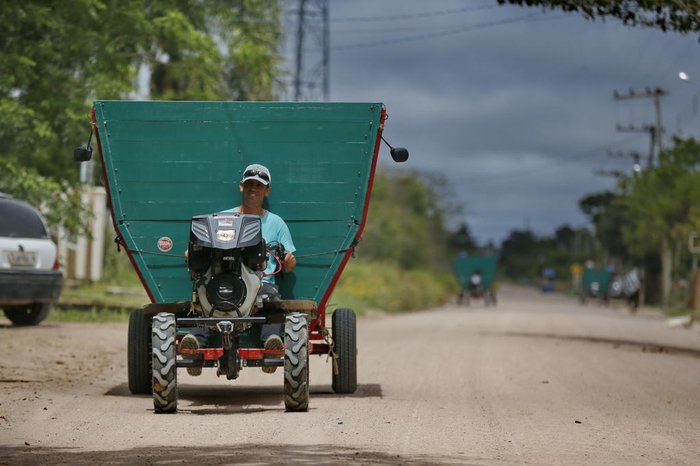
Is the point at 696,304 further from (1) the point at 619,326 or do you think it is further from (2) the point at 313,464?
(2) the point at 313,464

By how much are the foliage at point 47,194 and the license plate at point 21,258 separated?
2.60 meters

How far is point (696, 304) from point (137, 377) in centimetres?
3433

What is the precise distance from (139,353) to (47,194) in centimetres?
1204

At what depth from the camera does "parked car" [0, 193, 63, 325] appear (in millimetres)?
20516

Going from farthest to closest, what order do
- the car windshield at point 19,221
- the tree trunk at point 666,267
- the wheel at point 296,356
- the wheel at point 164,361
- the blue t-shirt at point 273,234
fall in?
the tree trunk at point 666,267 < the car windshield at point 19,221 < the blue t-shirt at point 273,234 < the wheel at point 296,356 < the wheel at point 164,361

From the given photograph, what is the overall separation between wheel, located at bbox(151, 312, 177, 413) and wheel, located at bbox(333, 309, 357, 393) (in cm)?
218

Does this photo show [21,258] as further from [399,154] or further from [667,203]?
[667,203]

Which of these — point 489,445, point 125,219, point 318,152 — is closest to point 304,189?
point 318,152

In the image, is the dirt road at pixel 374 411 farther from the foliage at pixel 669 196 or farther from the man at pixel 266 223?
the foliage at pixel 669 196

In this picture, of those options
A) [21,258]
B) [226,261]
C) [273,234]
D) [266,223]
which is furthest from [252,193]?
[21,258]

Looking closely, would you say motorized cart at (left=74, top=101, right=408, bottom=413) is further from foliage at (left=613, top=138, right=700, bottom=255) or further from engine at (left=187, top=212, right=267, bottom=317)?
foliage at (left=613, top=138, right=700, bottom=255)

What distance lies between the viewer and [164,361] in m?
11.1

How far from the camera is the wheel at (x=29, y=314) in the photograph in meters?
22.3

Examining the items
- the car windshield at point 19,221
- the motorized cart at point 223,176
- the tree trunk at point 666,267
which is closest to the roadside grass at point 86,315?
the car windshield at point 19,221
